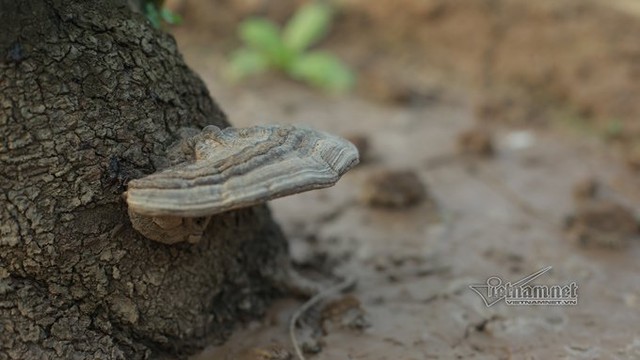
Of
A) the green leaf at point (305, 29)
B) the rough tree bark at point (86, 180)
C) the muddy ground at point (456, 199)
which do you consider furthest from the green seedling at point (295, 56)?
the rough tree bark at point (86, 180)

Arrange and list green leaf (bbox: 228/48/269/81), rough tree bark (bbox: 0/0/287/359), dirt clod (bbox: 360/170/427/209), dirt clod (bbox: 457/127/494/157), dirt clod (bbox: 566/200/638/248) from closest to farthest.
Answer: rough tree bark (bbox: 0/0/287/359) < dirt clod (bbox: 566/200/638/248) < dirt clod (bbox: 360/170/427/209) < dirt clod (bbox: 457/127/494/157) < green leaf (bbox: 228/48/269/81)

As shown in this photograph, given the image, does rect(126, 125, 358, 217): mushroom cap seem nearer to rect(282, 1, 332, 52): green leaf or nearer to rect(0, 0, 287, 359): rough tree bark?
rect(0, 0, 287, 359): rough tree bark

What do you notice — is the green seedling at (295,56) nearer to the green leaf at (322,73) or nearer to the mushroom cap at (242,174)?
the green leaf at (322,73)

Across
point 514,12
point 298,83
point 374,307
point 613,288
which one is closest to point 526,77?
point 514,12

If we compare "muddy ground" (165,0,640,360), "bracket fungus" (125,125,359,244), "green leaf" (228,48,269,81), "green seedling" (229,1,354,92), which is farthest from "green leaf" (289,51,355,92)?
"bracket fungus" (125,125,359,244)

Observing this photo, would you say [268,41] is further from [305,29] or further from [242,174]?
[242,174]

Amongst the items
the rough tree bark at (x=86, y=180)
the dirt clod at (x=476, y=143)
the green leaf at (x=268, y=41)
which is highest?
the green leaf at (x=268, y=41)

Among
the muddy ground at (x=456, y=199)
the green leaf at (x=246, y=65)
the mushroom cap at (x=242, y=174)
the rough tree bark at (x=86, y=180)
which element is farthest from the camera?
the green leaf at (x=246, y=65)

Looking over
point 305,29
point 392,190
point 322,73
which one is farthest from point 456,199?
point 305,29
